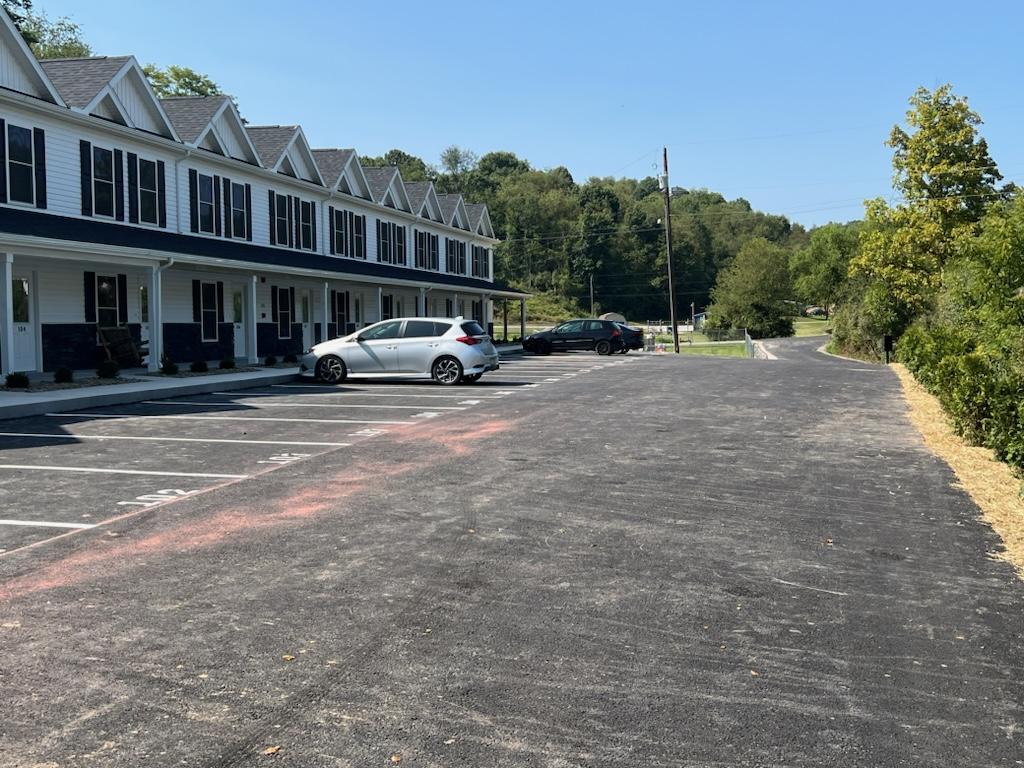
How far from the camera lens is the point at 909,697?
4.18 metres

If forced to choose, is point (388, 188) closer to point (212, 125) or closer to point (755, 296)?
point (212, 125)

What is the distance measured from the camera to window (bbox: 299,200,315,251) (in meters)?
34.9

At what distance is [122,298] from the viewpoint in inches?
974

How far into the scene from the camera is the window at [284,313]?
32.6m

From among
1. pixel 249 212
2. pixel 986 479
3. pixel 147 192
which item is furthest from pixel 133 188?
pixel 986 479

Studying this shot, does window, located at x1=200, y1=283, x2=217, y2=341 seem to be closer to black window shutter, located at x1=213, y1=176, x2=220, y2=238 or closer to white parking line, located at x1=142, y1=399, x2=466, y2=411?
black window shutter, located at x1=213, y1=176, x2=220, y2=238

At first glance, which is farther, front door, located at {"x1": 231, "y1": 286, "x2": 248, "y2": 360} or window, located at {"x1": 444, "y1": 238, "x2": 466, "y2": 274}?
window, located at {"x1": 444, "y1": 238, "x2": 466, "y2": 274}

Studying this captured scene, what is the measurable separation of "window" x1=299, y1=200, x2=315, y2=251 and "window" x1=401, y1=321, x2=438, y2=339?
1391 cm

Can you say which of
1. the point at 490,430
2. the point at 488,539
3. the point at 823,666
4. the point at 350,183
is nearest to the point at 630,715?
the point at 823,666

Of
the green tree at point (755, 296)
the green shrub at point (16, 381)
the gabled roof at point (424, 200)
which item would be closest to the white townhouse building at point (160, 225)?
the green shrub at point (16, 381)

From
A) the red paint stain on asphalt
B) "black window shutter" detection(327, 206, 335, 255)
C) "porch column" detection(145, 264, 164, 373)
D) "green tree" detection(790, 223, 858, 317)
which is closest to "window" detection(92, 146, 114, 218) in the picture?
"porch column" detection(145, 264, 164, 373)

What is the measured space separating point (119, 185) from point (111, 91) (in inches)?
91.9

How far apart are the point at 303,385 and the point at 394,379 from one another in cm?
223

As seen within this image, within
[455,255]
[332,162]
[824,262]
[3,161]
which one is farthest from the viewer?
[824,262]
